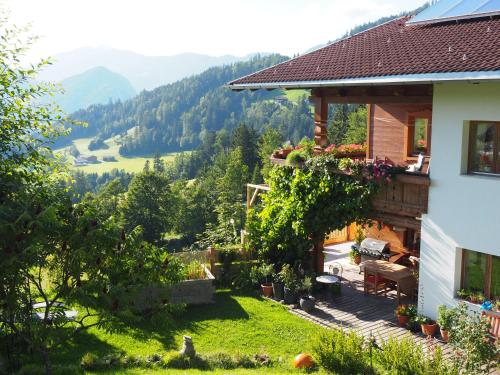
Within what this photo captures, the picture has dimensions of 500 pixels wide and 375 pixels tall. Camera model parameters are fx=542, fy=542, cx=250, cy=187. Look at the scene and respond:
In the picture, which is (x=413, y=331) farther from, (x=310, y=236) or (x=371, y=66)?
(x=371, y=66)

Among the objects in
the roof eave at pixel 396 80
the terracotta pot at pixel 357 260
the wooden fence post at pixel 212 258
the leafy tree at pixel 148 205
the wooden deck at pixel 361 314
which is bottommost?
the leafy tree at pixel 148 205

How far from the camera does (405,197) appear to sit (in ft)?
41.5

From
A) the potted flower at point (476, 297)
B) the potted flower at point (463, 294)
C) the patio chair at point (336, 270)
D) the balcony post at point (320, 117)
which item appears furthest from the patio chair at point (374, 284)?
the balcony post at point (320, 117)

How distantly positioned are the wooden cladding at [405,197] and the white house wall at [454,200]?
202mm

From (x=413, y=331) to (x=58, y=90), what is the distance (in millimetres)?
8993

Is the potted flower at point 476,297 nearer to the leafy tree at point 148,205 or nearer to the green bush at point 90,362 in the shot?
the green bush at point 90,362

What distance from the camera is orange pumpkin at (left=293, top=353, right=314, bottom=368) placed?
10.0 m

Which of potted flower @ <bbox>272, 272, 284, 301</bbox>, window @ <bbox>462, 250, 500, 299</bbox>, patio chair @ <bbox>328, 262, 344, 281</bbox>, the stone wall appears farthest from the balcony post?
window @ <bbox>462, 250, 500, 299</bbox>

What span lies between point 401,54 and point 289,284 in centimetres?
648

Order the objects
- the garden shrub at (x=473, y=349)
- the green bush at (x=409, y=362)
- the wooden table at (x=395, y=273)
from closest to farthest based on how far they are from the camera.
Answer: the green bush at (x=409, y=362), the garden shrub at (x=473, y=349), the wooden table at (x=395, y=273)

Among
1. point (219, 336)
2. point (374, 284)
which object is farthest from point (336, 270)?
point (219, 336)

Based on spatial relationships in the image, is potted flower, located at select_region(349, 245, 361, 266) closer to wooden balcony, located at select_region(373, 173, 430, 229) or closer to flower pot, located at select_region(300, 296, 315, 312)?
wooden balcony, located at select_region(373, 173, 430, 229)

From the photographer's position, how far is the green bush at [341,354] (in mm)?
9281

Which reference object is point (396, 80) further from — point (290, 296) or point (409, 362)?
point (290, 296)
